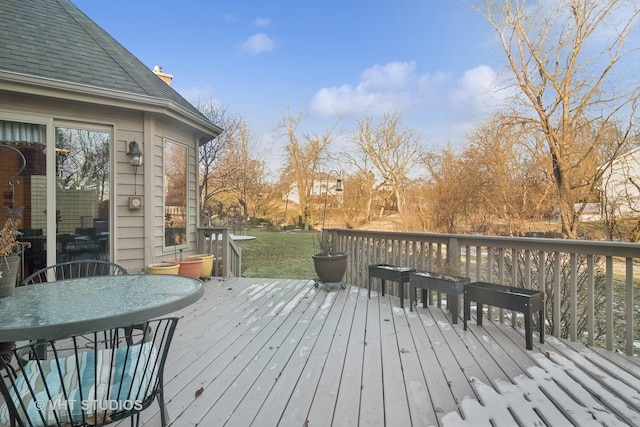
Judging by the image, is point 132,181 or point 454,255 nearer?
point 454,255

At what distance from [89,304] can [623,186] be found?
293 inches

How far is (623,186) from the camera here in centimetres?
562

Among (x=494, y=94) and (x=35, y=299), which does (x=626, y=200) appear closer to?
(x=494, y=94)

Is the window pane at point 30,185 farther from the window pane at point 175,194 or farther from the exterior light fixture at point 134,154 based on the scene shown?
the window pane at point 175,194

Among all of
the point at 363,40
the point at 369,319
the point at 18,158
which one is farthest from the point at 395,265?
the point at 363,40

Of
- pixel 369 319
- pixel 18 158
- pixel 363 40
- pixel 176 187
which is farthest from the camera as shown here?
pixel 363 40

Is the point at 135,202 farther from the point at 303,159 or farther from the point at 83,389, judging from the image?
the point at 303,159

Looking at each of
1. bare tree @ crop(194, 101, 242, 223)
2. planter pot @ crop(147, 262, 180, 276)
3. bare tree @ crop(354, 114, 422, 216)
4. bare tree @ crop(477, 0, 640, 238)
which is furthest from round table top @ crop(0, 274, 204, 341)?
bare tree @ crop(354, 114, 422, 216)

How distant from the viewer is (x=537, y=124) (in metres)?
7.01

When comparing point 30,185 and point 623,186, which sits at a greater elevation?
point 623,186

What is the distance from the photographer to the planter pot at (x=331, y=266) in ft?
15.4

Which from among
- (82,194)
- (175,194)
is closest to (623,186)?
(175,194)

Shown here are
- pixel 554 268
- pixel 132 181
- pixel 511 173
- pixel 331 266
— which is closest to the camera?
pixel 554 268

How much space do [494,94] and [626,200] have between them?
3394 millimetres
